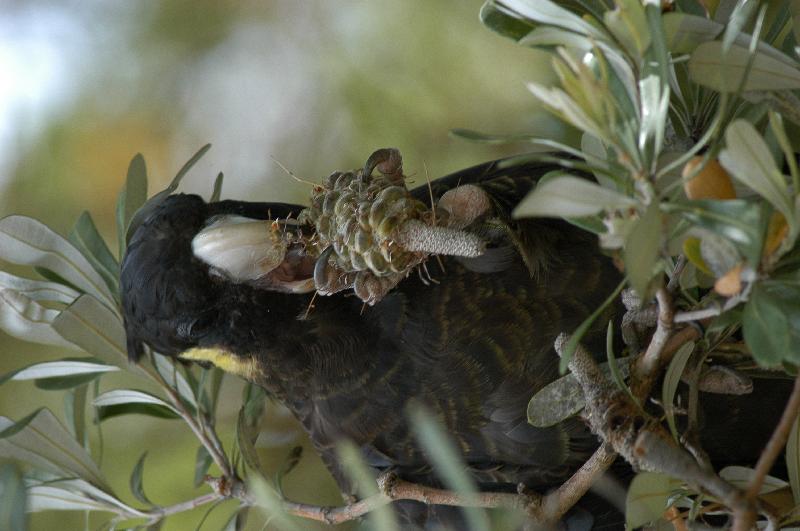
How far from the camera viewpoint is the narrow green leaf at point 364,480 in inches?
26.5

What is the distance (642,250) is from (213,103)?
50.0 inches

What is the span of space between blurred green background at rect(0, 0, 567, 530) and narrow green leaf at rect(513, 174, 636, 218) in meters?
0.92

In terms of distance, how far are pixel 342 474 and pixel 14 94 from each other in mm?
1063

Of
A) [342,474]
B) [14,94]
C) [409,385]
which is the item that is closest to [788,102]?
[409,385]

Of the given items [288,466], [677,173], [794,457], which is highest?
[677,173]

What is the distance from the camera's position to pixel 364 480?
0.73 meters

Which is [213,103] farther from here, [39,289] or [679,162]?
[679,162]

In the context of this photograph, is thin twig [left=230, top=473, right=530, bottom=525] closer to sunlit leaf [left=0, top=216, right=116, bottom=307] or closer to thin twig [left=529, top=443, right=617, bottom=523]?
thin twig [left=529, top=443, right=617, bottom=523]

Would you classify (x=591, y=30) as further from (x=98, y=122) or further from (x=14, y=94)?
(x=14, y=94)

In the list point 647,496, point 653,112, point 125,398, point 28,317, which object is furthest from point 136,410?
point 653,112

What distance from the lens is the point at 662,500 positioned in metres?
0.54

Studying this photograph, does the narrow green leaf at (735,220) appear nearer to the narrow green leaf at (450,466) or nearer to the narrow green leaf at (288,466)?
the narrow green leaf at (450,466)

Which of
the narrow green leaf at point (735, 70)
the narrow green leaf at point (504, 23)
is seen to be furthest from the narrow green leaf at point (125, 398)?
the narrow green leaf at point (735, 70)

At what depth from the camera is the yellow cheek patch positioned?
78cm
